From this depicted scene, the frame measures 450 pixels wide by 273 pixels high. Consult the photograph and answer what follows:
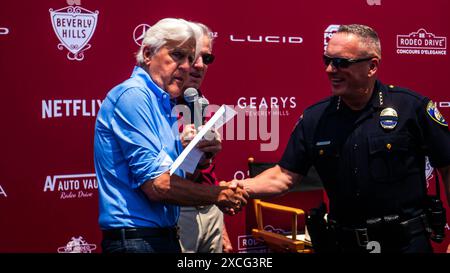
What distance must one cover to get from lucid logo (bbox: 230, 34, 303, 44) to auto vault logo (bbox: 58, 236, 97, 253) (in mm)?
1690

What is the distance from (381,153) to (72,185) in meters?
1.84

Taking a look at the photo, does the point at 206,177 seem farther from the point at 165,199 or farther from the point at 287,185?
the point at 165,199

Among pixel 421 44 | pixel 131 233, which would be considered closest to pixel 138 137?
pixel 131 233

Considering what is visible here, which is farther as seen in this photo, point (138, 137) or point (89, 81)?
point (89, 81)

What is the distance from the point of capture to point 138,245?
2.44 m

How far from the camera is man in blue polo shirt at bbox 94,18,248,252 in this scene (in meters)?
2.41

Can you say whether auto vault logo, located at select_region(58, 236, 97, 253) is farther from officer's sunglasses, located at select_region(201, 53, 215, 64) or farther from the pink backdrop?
officer's sunglasses, located at select_region(201, 53, 215, 64)

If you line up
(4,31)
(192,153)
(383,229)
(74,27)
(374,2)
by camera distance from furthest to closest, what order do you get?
(374,2), (74,27), (4,31), (383,229), (192,153)

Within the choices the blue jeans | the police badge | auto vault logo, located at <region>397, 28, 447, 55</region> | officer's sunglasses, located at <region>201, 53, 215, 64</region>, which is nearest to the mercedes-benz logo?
officer's sunglasses, located at <region>201, 53, 215, 64</region>

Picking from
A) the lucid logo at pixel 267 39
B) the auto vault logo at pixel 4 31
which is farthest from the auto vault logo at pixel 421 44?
the auto vault logo at pixel 4 31

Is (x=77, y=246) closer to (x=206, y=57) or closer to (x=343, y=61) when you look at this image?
(x=206, y=57)

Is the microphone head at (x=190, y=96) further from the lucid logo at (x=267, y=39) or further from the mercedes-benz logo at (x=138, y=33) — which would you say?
the lucid logo at (x=267, y=39)

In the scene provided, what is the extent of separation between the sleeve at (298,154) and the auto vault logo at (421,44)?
2146mm

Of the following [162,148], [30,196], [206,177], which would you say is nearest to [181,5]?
[206,177]
